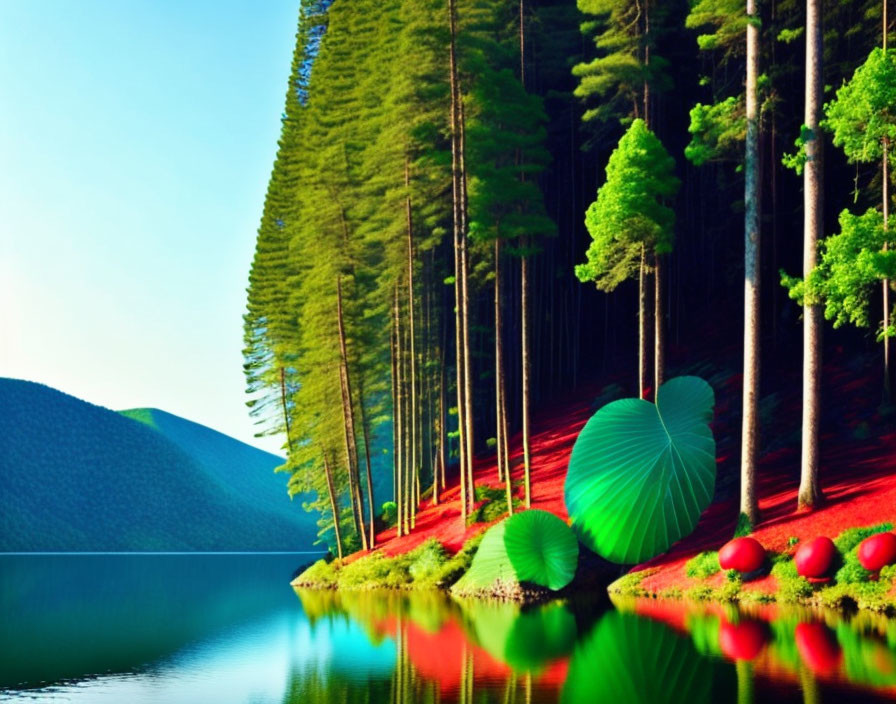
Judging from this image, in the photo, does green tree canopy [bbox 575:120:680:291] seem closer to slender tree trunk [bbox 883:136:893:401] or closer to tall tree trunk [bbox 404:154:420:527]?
slender tree trunk [bbox 883:136:893:401]

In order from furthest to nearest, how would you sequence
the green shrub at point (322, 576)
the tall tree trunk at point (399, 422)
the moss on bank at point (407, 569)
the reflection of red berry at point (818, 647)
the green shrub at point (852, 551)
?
1. the green shrub at point (322, 576)
2. the tall tree trunk at point (399, 422)
3. the moss on bank at point (407, 569)
4. the green shrub at point (852, 551)
5. the reflection of red berry at point (818, 647)

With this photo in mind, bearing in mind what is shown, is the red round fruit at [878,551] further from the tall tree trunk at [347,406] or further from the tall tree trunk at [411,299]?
the tall tree trunk at [347,406]

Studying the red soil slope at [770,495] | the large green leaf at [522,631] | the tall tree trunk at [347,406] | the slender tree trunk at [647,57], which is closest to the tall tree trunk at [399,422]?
the red soil slope at [770,495]

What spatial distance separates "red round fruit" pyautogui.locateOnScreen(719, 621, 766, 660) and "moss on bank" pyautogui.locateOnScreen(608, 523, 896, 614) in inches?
107

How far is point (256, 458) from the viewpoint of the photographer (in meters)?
163

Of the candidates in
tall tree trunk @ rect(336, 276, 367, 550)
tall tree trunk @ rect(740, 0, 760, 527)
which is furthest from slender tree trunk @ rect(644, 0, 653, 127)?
tall tree trunk @ rect(336, 276, 367, 550)

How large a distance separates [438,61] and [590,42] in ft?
51.9

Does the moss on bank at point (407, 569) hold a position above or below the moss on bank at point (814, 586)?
below

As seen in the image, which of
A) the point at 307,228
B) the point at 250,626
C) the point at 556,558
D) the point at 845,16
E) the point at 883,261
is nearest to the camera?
the point at 883,261

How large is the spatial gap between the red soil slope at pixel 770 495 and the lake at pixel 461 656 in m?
2.64

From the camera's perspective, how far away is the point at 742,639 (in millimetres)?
15133

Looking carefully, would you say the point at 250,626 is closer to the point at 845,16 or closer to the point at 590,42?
the point at 845,16

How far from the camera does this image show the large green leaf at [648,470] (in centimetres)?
2394

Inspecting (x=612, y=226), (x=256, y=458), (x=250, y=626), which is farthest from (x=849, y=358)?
(x=256, y=458)
